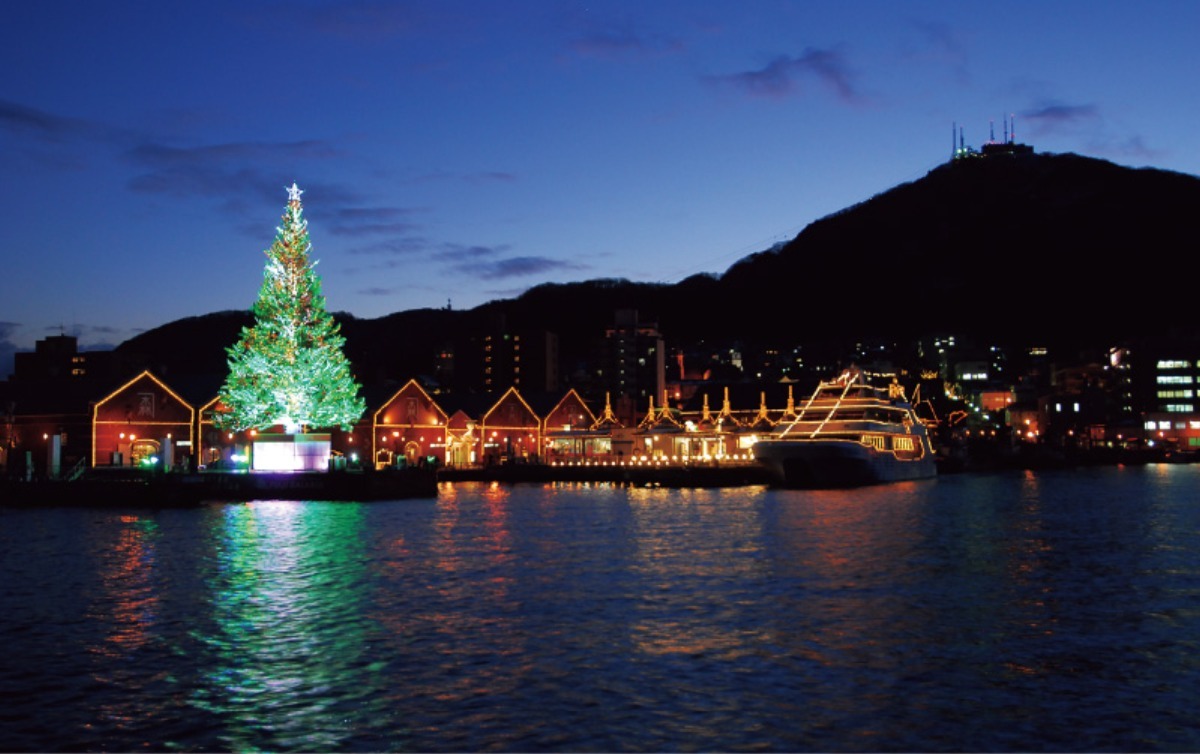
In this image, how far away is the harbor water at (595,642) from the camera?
584 inches

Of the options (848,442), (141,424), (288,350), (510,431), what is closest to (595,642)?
(288,350)

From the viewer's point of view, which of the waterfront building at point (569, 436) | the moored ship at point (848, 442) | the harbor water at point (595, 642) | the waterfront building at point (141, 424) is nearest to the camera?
the harbor water at point (595, 642)

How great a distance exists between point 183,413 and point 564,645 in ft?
227

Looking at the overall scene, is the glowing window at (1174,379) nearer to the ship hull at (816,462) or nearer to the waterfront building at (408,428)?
the ship hull at (816,462)

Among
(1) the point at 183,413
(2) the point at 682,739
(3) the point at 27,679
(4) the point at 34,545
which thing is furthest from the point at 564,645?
(1) the point at 183,413

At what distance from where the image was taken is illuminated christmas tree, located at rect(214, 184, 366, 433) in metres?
65.1

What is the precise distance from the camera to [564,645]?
20.5m

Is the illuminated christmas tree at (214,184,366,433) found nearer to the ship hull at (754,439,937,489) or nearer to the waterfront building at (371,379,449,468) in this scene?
the waterfront building at (371,379,449,468)

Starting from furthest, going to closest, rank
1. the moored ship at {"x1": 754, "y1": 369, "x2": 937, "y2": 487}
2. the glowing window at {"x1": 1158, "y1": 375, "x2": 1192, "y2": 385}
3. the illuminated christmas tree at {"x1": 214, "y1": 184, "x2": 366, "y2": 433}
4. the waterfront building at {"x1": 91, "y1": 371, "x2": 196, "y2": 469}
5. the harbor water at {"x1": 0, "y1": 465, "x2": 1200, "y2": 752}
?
the glowing window at {"x1": 1158, "y1": 375, "x2": 1192, "y2": 385}, the moored ship at {"x1": 754, "y1": 369, "x2": 937, "y2": 487}, the waterfront building at {"x1": 91, "y1": 371, "x2": 196, "y2": 469}, the illuminated christmas tree at {"x1": 214, "y1": 184, "x2": 366, "y2": 433}, the harbor water at {"x1": 0, "y1": 465, "x2": 1200, "y2": 752}

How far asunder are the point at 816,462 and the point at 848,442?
350 cm

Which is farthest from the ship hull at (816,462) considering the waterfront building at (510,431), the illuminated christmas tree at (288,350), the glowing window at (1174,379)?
the glowing window at (1174,379)

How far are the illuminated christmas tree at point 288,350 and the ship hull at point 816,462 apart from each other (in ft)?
133

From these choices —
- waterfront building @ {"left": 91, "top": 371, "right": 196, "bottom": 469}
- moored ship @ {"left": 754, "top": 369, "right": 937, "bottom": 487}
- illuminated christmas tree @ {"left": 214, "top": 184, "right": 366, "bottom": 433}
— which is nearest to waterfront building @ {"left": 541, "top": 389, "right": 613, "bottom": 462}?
moored ship @ {"left": 754, "top": 369, "right": 937, "bottom": 487}

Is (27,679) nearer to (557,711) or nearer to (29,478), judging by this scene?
(557,711)
